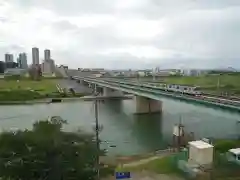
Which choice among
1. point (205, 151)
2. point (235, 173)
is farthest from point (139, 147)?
point (235, 173)

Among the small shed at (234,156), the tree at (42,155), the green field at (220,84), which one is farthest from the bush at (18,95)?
the tree at (42,155)

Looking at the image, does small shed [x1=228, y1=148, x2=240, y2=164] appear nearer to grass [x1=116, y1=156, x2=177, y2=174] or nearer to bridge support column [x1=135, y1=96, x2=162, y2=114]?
grass [x1=116, y1=156, x2=177, y2=174]

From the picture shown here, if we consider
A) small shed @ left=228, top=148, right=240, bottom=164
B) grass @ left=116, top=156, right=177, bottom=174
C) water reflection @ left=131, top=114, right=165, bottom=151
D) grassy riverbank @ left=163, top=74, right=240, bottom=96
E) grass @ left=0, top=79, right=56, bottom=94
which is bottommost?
water reflection @ left=131, top=114, right=165, bottom=151

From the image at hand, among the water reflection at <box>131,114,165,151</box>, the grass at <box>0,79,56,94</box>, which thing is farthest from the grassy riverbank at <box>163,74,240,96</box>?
the grass at <box>0,79,56,94</box>

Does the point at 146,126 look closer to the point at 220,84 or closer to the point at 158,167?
the point at 158,167

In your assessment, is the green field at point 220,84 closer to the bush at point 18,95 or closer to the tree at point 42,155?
the bush at point 18,95

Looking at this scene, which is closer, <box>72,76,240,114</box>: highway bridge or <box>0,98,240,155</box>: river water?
<box>0,98,240,155</box>: river water

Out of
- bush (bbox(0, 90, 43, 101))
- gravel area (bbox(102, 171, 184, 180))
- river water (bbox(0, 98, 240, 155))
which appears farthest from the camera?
bush (bbox(0, 90, 43, 101))
